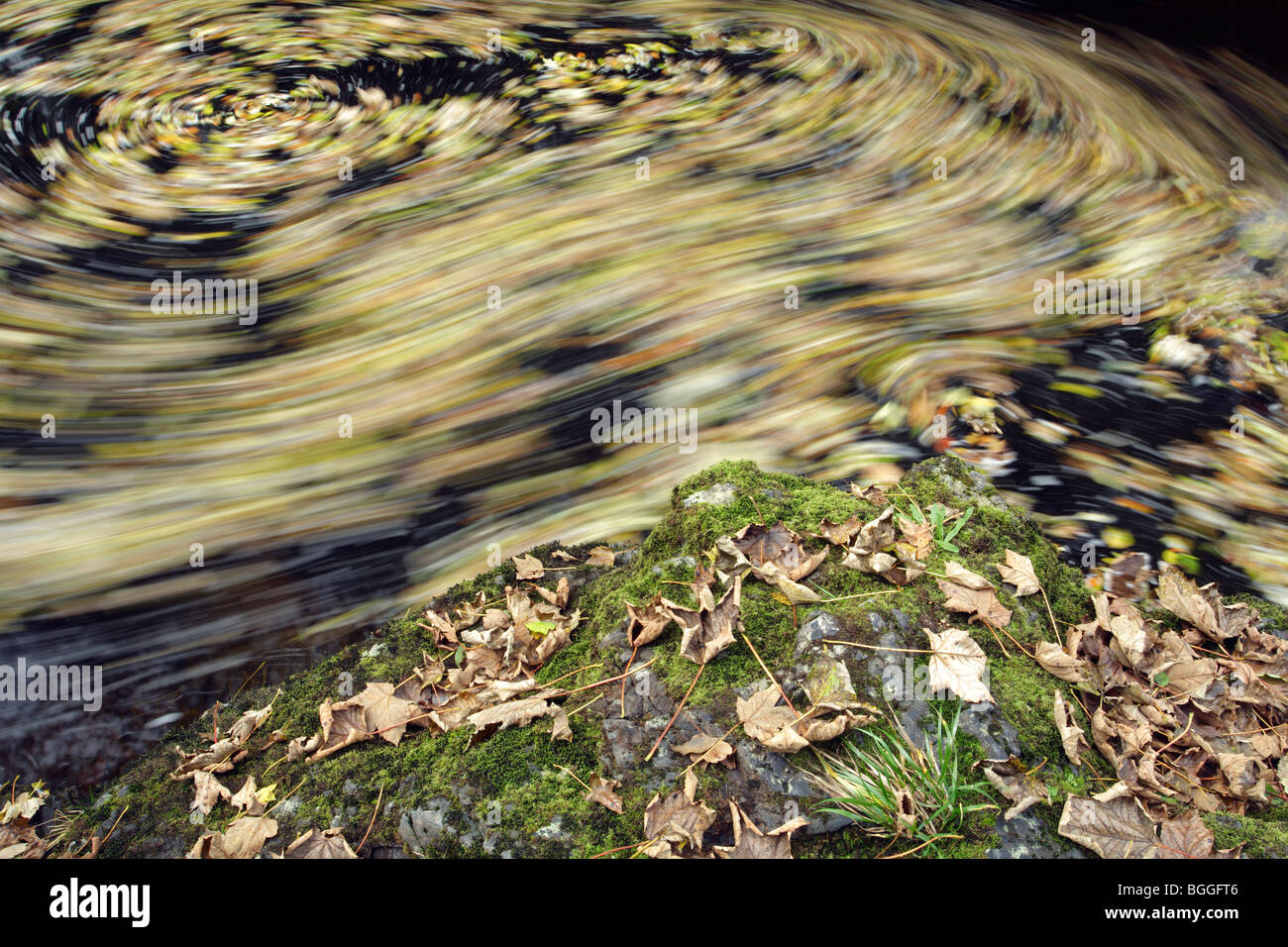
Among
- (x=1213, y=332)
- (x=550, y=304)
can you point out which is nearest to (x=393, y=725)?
(x=550, y=304)

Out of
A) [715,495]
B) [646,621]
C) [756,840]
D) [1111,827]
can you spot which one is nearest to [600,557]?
[715,495]

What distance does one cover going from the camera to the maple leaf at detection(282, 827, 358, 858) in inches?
78.9

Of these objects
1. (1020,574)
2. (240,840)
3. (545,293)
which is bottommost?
(240,840)

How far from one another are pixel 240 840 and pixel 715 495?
179cm

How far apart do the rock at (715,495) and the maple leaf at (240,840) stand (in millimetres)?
1625

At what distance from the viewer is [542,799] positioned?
6.42 feet

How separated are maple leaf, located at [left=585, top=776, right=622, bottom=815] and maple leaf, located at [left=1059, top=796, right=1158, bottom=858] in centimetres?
109

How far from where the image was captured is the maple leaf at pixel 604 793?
1.91m

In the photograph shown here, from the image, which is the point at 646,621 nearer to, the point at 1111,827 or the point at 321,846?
the point at 321,846

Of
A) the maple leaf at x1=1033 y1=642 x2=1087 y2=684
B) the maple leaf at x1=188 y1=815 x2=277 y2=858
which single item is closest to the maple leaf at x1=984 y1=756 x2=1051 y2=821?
the maple leaf at x1=1033 y1=642 x2=1087 y2=684

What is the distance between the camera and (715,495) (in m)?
2.65

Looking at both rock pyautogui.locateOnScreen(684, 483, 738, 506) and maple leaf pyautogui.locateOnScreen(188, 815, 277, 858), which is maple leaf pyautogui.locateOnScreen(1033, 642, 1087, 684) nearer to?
rock pyautogui.locateOnScreen(684, 483, 738, 506)

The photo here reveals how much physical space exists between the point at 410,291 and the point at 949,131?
4.55 meters
